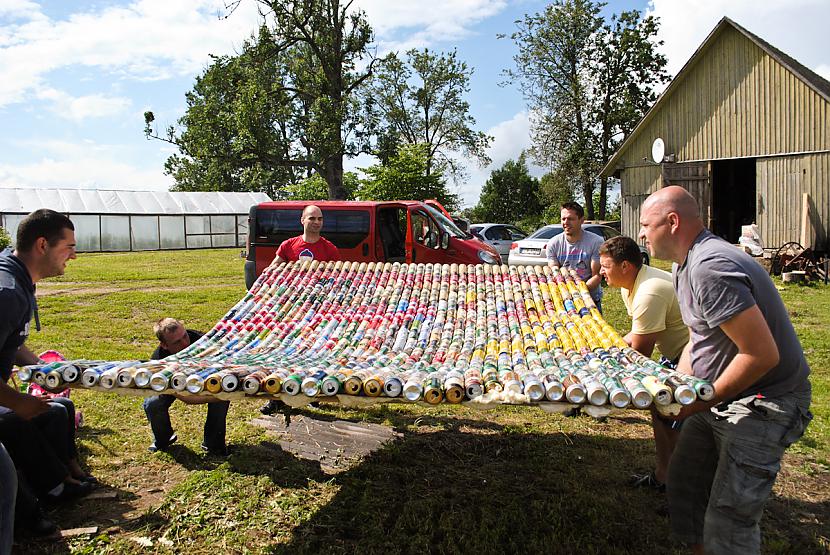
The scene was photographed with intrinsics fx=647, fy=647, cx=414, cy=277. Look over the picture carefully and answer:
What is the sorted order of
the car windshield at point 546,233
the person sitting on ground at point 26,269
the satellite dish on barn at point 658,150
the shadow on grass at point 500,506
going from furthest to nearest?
the satellite dish on barn at point 658,150 → the car windshield at point 546,233 → the shadow on grass at point 500,506 → the person sitting on ground at point 26,269

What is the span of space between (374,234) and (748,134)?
11.7m

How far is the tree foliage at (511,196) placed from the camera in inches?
2092

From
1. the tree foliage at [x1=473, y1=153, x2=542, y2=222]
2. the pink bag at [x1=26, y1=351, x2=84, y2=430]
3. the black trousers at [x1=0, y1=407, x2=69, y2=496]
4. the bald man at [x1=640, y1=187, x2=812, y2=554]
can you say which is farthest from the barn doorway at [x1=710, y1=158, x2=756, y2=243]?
the tree foliage at [x1=473, y1=153, x2=542, y2=222]

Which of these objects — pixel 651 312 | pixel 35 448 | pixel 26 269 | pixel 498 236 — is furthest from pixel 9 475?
pixel 498 236

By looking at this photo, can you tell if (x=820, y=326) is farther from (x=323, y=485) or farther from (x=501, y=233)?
(x=501, y=233)

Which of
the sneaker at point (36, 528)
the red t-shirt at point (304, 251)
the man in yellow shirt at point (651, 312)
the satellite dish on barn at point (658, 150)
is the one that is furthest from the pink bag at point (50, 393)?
the satellite dish on barn at point (658, 150)

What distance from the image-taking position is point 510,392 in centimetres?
301

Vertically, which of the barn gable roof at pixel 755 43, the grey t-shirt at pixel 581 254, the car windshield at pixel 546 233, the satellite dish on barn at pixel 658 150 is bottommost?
the grey t-shirt at pixel 581 254

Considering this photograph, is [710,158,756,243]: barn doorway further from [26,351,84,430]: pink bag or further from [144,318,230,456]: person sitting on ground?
[26,351,84,430]: pink bag

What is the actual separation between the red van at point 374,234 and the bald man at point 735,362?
973 centimetres

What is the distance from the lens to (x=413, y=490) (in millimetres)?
4559

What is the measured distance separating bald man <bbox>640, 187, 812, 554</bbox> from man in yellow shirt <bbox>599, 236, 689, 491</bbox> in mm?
942

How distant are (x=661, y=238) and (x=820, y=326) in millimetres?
8683

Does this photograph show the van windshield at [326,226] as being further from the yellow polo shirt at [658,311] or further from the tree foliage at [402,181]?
the tree foliage at [402,181]
